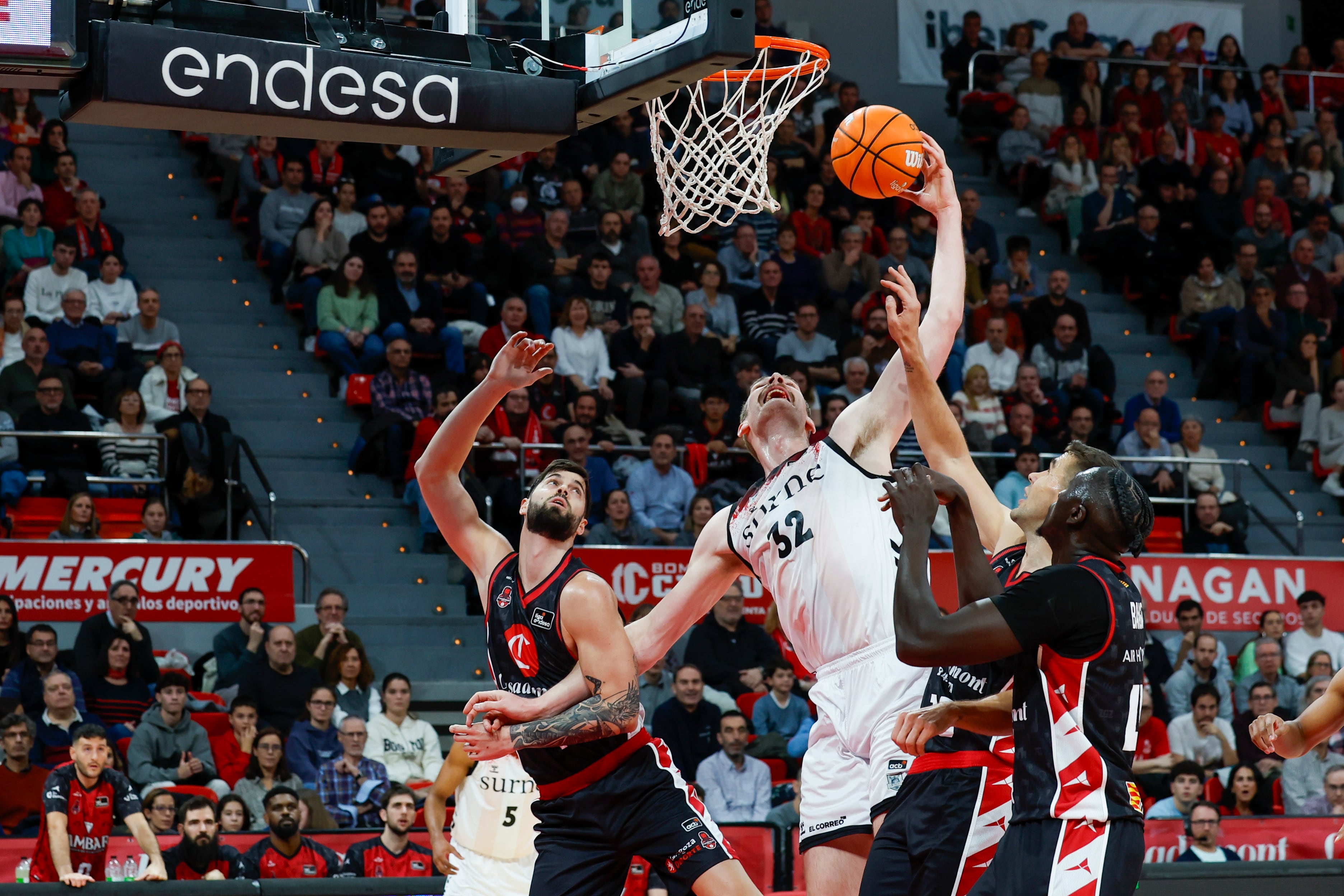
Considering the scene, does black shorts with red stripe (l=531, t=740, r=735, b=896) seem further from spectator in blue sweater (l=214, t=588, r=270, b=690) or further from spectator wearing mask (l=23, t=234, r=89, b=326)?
spectator wearing mask (l=23, t=234, r=89, b=326)

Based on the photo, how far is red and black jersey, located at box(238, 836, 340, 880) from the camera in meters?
9.56

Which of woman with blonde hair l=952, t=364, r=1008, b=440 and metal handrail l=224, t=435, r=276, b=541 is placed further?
woman with blonde hair l=952, t=364, r=1008, b=440

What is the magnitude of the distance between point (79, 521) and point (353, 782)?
310cm

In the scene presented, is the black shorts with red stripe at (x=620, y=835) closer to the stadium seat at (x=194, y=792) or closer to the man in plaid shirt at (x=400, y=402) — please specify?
the stadium seat at (x=194, y=792)

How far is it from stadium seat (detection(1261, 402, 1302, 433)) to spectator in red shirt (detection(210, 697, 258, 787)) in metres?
11.5

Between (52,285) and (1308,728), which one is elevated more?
(52,285)

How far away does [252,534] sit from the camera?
14.0 metres

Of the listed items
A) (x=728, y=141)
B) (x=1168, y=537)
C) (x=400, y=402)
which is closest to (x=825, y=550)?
(x=728, y=141)

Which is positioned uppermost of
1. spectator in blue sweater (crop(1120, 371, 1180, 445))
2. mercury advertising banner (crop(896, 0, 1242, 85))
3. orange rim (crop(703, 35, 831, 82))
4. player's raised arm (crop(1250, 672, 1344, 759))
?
mercury advertising banner (crop(896, 0, 1242, 85))

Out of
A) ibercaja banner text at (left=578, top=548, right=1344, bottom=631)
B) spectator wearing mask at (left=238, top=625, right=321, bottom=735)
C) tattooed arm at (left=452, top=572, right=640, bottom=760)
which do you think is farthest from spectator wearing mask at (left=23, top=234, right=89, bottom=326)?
tattooed arm at (left=452, top=572, right=640, bottom=760)

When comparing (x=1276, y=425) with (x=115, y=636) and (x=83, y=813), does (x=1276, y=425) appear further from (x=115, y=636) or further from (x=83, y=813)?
(x=83, y=813)

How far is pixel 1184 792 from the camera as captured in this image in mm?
11609

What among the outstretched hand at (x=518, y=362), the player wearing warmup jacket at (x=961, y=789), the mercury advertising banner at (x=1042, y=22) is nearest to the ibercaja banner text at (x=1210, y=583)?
the outstretched hand at (x=518, y=362)

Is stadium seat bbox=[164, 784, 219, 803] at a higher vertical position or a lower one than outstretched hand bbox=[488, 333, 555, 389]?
lower
